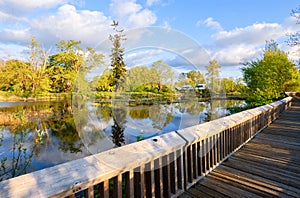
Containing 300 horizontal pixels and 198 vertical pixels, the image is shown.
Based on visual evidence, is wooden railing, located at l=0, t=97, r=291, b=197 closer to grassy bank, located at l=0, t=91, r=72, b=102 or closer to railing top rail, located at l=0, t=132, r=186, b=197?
railing top rail, located at l=0, t=132, r=186, b=197

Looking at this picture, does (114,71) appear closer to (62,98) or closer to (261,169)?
(261,169)

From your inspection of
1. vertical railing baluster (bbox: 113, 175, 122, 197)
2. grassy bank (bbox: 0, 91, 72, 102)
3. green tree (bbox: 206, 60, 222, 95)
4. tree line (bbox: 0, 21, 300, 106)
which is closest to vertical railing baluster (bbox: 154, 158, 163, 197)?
vertical railing baluster (bbox: 113, 175, 122, 197)

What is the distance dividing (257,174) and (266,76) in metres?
10.8

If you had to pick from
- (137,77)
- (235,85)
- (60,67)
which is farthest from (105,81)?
(60,67)

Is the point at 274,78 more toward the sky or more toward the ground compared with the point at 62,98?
more toward the sky

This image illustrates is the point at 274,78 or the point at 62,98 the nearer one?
the point at 274,78

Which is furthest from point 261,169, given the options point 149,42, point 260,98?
point 260,98

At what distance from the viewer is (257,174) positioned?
89.4 inches

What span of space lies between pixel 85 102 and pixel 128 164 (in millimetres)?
850

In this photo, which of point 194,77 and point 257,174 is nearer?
point 194,77

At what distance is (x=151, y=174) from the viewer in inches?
58.7

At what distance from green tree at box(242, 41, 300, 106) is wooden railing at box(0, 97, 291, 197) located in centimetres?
1018

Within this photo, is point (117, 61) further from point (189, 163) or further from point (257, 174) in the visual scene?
point (257, 174)

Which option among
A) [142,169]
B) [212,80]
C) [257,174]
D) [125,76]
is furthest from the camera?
[212,80]
